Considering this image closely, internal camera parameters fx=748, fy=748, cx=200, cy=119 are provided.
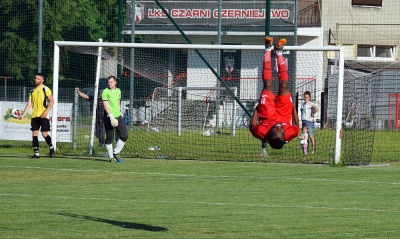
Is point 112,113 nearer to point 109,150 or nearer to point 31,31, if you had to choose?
point 109,150

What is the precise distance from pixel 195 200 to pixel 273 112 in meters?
2.36

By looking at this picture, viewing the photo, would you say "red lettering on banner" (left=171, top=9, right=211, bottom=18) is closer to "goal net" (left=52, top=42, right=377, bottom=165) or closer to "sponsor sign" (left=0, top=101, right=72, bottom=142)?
"goal net" (left=52, top=42, right=377, bottom=165)

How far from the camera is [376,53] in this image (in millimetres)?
42188

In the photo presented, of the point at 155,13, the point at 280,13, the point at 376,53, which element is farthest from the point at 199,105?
the point at 376,53

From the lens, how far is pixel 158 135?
23562 millimetres

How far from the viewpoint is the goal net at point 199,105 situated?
72.4 ft

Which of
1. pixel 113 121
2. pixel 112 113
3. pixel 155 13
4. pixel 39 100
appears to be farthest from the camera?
pixel 155 13

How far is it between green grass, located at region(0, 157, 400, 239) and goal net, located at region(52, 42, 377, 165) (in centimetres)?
274

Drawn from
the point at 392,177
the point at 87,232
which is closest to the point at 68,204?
the point at 87,232

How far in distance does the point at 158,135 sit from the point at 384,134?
13.3 meters

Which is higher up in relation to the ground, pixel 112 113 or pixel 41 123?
pixel 112 113

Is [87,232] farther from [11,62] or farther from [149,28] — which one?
[11,62]

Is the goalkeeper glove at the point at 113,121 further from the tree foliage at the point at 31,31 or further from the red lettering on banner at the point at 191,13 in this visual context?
the red lettering on banner at the point at 191,13

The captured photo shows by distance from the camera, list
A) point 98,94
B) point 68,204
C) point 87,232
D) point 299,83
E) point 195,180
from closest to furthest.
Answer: point 87,232 < point 68,204 < point 195,180 < point 98,94 < point 299,83
